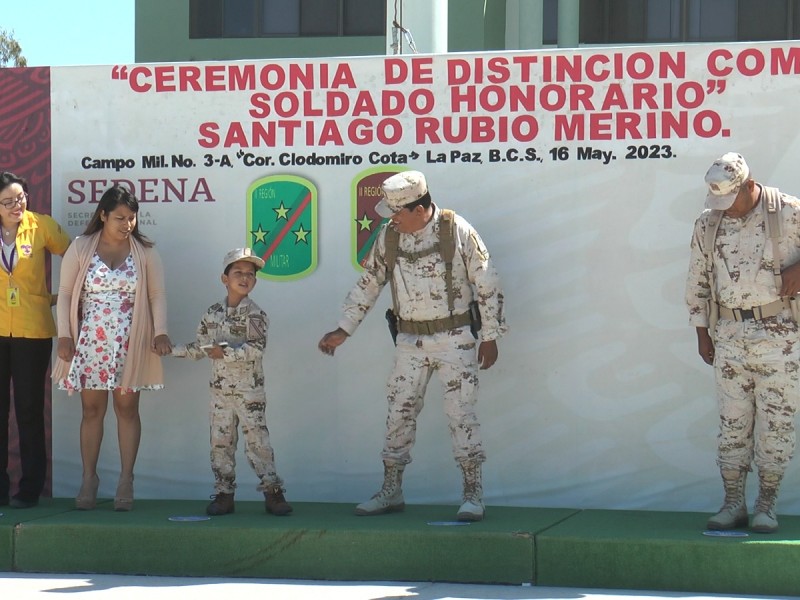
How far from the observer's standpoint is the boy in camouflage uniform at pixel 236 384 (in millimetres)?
6531

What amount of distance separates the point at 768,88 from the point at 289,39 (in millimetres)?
9942

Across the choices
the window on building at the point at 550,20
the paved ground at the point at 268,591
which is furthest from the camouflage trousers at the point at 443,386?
the window on building at the point at 550,20

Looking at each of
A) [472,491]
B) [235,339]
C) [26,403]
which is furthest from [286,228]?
[472,491]

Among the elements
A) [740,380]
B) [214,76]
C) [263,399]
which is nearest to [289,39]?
[214,76]

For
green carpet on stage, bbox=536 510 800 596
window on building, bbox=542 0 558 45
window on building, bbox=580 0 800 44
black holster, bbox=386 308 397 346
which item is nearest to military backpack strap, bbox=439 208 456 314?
black holster, bbox=386 308 397 346

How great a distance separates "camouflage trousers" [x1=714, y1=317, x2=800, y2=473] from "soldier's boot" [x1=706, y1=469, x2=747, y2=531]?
Answer: 0.04 metres

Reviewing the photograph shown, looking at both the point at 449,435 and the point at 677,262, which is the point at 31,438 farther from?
the point at 677,262

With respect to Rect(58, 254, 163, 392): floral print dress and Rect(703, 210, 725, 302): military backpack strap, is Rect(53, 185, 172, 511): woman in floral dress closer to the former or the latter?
Rect(58, 254, 163, 392): floral print dress

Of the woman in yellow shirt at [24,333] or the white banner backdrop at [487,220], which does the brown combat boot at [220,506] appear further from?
the woman in yellow shirt at [24,333]

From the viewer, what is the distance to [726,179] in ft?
18.4

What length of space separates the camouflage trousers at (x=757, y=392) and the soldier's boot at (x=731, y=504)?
37mm

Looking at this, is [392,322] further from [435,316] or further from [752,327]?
[752,327]

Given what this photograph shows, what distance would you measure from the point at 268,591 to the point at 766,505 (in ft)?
7.26

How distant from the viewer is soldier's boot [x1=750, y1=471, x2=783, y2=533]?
575 centimetres
